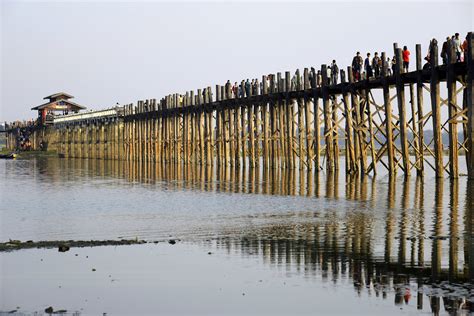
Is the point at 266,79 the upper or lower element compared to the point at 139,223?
upper

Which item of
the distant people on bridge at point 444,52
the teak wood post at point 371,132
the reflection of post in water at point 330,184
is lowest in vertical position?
the reflection of post in water at point 330,184

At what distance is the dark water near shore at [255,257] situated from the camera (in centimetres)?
1020

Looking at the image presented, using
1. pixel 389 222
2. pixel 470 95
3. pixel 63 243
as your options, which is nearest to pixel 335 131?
pixel 470 95

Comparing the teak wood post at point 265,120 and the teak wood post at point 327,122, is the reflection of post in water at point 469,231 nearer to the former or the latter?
the teak wood post at point 327,122

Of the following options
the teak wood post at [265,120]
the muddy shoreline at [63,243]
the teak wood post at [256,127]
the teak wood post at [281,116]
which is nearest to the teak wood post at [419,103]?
the teak wood post at [281,116]

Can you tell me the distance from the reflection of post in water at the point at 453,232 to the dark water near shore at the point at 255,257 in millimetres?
30

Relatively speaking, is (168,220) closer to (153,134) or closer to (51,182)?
(51,182)

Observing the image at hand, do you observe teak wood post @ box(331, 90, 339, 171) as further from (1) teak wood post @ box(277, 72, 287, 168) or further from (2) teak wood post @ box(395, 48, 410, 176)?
(2) teak wood post @ box(395, 48, 410, 176)

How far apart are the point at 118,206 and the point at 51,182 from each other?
50.0ft

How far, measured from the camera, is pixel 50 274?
1210cm

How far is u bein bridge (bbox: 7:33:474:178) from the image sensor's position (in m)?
27.8

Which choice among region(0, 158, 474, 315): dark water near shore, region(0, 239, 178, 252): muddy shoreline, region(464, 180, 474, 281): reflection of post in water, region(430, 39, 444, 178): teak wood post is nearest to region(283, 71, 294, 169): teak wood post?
region(430, 39, 444, 178): teak wood post

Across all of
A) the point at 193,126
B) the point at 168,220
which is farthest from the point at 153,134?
the point at 168,220

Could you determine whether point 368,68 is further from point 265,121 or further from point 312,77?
point 265,121
